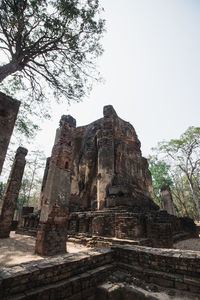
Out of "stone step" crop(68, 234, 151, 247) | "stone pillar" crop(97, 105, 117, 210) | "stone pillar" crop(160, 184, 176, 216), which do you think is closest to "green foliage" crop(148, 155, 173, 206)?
"stone pillar" crop(160, 184, 176, 216)

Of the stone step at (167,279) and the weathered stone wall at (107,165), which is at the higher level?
the weathered stone wall at (107,165)

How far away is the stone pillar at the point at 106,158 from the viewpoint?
973cm

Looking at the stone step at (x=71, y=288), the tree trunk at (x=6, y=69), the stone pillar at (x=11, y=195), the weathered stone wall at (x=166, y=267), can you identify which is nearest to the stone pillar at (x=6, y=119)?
the stone step at (x=71, y=288)

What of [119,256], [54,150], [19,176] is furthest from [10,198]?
[119,256]

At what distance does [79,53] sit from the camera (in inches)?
293

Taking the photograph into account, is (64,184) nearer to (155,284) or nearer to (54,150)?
(54,150)

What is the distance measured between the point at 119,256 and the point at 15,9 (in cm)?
903

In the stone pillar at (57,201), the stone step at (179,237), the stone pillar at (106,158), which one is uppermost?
the stone pillar at (106,158)

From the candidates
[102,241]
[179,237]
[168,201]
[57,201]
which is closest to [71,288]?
[57,201]

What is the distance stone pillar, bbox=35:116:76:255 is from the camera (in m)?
4.21

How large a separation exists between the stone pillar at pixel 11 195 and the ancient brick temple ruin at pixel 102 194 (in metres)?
1.66

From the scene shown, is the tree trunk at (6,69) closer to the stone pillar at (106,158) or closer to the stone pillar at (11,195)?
the stone pillar at (11,195)

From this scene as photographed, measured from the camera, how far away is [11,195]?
25.1ft

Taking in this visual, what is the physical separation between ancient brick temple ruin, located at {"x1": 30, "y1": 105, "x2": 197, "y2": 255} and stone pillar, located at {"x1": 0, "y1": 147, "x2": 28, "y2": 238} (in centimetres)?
166
